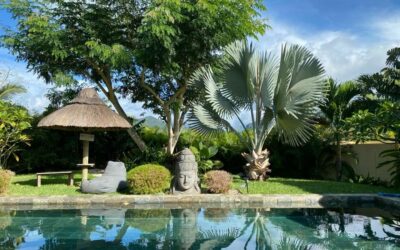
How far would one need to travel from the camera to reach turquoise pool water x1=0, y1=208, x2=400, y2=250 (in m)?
6.32

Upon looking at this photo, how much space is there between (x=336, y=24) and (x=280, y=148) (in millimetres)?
5162

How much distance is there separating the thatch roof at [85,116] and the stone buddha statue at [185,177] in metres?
2.31

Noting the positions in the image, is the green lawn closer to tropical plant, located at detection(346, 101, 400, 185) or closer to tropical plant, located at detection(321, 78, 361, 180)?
tropical plant, located at detection(346, 101, 400, 185)

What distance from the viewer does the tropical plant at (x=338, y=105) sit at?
14.1 metres

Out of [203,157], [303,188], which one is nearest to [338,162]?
[303,188]

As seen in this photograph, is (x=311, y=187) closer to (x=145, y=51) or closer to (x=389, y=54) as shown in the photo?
(x=145, y=51)

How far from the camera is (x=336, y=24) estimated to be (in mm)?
15812

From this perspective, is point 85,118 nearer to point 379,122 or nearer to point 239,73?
point 239,73

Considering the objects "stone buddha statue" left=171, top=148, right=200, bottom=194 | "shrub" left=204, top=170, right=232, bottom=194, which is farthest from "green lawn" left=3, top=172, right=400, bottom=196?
"stone buddha statue" left=171, top=148, right=200, bottom=194

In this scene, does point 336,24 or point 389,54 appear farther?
point 389,54

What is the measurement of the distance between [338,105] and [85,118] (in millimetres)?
8403

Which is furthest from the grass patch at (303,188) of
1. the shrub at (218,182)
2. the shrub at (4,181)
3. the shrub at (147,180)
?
the shrub at (4,181)

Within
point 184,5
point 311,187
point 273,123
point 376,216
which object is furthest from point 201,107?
point 376,216

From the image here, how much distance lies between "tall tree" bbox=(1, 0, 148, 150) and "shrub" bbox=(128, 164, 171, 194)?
4244 mm
